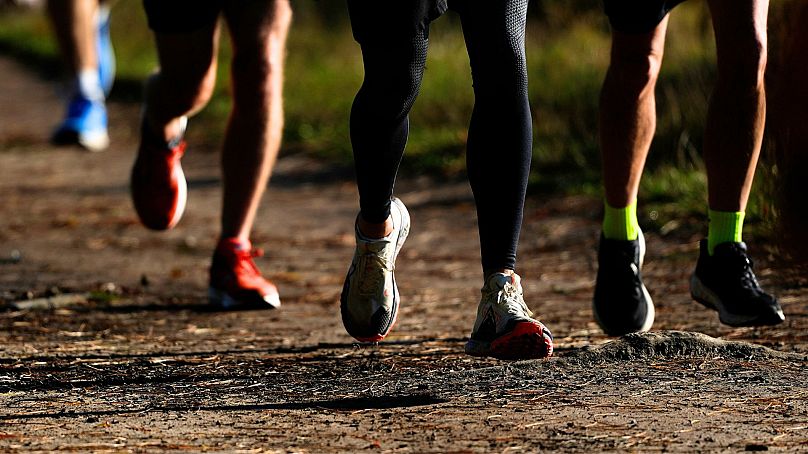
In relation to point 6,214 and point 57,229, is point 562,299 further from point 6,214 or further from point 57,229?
point 6,214

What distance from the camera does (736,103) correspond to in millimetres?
3535

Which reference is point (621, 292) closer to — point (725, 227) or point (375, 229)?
point (725, 227)

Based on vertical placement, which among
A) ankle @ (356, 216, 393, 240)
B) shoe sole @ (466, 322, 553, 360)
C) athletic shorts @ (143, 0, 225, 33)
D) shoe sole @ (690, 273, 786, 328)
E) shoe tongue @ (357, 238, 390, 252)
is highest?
athletic shorts @ (143, 0, 225, 33)

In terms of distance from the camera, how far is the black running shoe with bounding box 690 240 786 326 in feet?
11.3

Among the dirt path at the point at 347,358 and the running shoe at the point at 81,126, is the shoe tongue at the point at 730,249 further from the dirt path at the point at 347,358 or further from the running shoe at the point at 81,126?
the running shoe at the point at 81,126

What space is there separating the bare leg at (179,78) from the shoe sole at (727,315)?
65.0 inches

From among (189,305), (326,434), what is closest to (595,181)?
(189,305)

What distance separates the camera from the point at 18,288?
459 cm

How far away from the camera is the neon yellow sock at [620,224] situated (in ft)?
12.3

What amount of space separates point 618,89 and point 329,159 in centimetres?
460

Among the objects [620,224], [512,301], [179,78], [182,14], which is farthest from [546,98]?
[512,301]

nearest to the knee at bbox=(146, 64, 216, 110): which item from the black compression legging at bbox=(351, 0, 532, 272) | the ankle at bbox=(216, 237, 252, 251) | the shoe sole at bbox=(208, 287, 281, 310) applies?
the ankle at bbox=(216, 237, 252, 251)

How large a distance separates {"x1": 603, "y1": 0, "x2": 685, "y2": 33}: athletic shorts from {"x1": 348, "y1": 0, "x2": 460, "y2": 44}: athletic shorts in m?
0.61

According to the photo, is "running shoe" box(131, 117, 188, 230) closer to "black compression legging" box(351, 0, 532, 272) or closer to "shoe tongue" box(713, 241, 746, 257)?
"black compression legging" box(351, 0, 532, 272)
